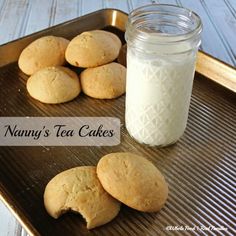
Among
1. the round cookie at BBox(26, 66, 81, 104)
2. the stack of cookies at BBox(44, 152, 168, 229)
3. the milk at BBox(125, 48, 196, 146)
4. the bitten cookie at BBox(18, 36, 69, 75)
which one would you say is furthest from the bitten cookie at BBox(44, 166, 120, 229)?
the bitten cookie at BBox(18, 36, 69, 75)

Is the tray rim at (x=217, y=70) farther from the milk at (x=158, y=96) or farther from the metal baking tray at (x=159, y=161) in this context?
the milk at (x=158, y=96)

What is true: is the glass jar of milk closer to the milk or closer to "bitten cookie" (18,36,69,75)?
the milk

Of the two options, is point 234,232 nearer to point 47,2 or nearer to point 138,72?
point 138,72

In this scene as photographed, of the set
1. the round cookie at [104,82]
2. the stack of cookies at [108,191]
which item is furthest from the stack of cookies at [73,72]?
the stack of cookies at [108,191]

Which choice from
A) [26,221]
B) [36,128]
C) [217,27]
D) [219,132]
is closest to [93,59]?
[36,128]

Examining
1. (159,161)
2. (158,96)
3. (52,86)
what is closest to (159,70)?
(158,96)

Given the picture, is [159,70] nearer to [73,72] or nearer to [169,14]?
[169,14]
